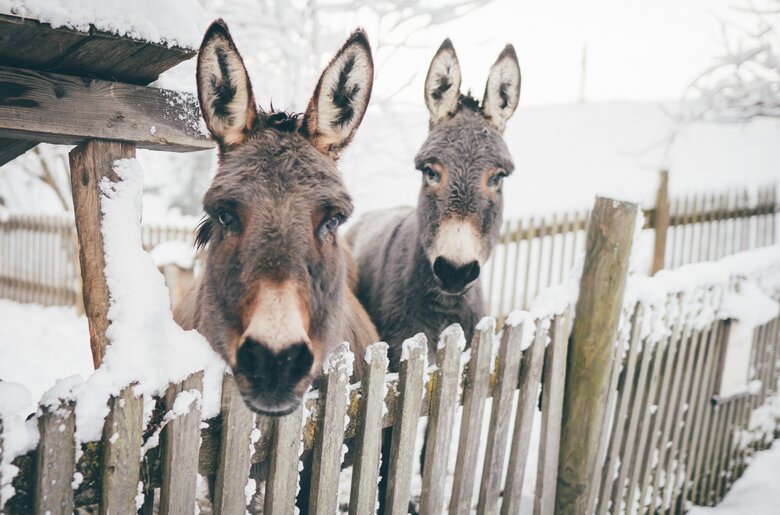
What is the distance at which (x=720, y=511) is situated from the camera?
3.75 meters

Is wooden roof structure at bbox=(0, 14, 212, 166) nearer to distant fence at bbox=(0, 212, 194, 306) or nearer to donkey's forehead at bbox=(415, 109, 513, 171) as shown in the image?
donkey's forehead at bbox=(415, 109, 513, 171)

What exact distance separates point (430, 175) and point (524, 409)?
1.49m

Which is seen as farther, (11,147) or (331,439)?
(11,147)

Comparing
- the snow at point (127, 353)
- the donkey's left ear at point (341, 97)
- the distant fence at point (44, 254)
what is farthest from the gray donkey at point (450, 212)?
the distant fence at point (44, 254)

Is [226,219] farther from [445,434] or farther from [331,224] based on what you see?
[445,434]

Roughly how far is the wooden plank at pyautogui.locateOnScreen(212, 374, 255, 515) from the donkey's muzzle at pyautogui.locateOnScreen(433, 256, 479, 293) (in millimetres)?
1387

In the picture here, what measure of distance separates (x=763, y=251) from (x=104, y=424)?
5333 millimetres

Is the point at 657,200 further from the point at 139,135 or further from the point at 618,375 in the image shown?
the point at 139,135

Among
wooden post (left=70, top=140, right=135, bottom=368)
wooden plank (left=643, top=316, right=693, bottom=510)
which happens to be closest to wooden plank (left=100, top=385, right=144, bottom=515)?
wooden post (left=70, top=140, right=135, bottom=368)

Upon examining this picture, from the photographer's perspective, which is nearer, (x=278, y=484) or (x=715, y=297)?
(x=278, y=484)

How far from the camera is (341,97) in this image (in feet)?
6.39

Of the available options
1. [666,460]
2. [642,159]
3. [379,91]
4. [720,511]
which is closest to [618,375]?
[666,460]

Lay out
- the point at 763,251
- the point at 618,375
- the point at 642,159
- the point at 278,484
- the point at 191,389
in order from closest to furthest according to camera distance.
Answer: the point at 191,389 < the point at 278,484 < the point at 618,375 < the point at 763,251 < the point at 642,159

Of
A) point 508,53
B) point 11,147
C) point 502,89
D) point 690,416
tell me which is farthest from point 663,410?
point 11,147
